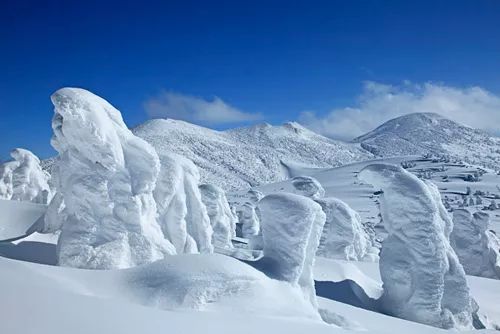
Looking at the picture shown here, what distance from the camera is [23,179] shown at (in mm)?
26047

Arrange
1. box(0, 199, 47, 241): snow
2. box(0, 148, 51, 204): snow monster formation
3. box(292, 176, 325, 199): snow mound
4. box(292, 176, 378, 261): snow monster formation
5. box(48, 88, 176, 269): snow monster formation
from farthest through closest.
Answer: box(292, 176, 325, 199): snow mound → box(0, 148, 51, 204): snow monster formation → box(292, 176, 378, 261): snow monster formation → box(0, 199, 47, 241): snow → box(48, 88, 176, 269): snow monster formation

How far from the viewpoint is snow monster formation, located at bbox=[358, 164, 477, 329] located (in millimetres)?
14797

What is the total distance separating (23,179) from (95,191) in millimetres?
18406

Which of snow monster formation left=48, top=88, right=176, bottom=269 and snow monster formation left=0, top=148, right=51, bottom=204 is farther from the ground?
snow monster formation left=0, top=148, right=51, bottom=204

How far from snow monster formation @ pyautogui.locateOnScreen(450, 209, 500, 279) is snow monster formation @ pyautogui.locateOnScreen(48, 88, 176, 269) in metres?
25.9

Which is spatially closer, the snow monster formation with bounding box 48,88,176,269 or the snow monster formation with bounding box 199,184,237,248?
the snow monster formation with bounding box 48,88,176,269

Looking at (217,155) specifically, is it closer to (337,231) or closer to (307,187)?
(307,187)

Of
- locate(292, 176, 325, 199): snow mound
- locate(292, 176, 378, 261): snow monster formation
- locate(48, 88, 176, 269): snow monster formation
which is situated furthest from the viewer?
locate(292, 176, 325, 199): snow mound

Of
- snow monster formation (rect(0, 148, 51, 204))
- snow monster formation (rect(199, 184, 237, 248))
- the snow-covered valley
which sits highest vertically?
snow monster formation (rect(0, 148, 51, 204))

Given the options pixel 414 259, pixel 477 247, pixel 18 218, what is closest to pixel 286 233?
pixel 414 259

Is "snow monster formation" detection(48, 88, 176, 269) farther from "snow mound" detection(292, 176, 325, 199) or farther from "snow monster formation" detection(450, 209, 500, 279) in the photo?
"snow monster formation" detection(450, 209, 500, 279)

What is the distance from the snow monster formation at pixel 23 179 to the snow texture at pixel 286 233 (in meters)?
19.6

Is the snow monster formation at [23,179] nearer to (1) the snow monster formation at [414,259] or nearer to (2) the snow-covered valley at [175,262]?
(2) the snow-covered valley at [175,262]

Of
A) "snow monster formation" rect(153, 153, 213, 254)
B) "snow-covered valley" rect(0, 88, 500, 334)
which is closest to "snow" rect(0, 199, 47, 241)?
"snow-covered valley" rect(0, 88, 500, 334)
